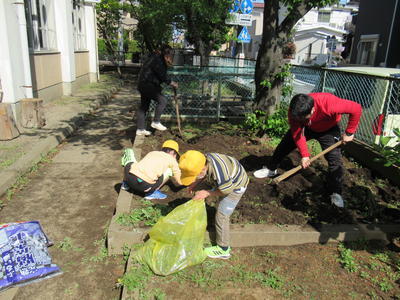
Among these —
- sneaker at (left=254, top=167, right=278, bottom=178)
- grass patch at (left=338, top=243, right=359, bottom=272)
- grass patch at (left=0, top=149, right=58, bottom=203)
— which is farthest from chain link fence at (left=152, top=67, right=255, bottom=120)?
grass patch at (left=338, top=243, right=359, bottom=272)

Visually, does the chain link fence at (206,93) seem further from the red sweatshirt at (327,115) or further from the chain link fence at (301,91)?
the red sweatshirt at (327,115)

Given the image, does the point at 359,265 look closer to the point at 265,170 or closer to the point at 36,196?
the point at 265,170

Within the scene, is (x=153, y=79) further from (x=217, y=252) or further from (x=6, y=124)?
(x=217, y=252)

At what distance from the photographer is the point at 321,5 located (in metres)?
5.98

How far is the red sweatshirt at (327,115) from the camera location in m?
3.70

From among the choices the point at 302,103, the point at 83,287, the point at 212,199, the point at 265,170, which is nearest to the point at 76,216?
the point at 83,287

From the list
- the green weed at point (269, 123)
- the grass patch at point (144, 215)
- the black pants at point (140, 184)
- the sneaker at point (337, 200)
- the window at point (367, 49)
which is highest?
the window at point (367, 49)

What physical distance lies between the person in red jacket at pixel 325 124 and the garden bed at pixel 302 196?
0.27m

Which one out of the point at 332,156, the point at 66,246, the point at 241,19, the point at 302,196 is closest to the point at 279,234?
the point at 302,196

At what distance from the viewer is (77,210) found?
4055mm

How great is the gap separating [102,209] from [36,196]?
0.96 m

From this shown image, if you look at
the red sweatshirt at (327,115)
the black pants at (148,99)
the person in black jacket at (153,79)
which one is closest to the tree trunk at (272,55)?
the person in black jacket at (153,79)

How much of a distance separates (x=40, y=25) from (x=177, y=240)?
9.78 m

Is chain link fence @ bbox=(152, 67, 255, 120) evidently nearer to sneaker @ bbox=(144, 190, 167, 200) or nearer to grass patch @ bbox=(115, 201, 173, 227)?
sneaker @ bbox=(144, 190, 167, 200)
